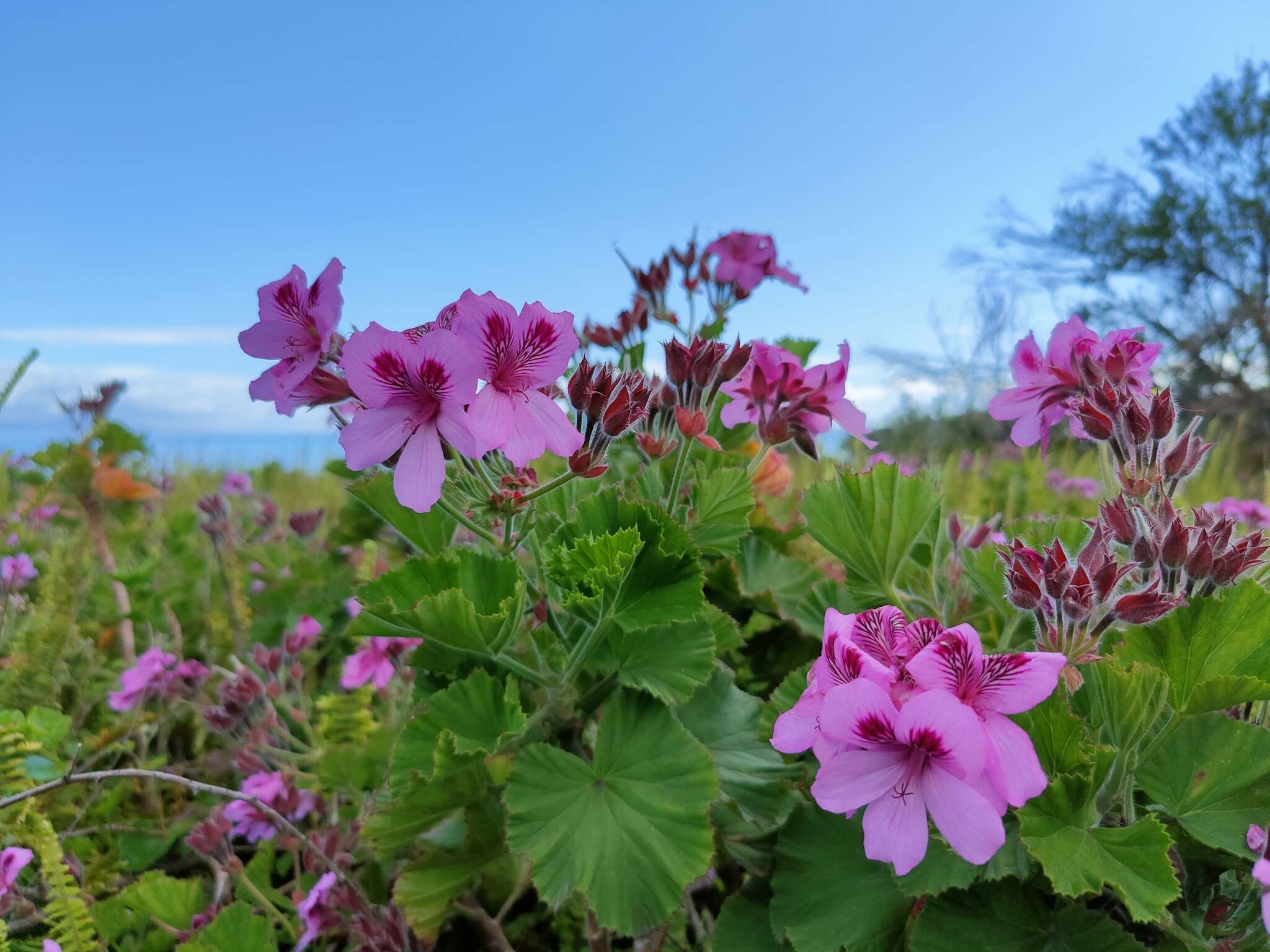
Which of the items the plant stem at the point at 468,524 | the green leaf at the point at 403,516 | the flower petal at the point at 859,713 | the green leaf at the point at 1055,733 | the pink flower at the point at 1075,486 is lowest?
the flower petal at the point at 859,713

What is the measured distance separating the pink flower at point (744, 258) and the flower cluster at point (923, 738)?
3.14 ft

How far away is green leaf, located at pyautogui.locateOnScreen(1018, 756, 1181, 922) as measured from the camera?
647mm

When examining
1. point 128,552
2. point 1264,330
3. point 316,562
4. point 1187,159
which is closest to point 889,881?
point 316,562

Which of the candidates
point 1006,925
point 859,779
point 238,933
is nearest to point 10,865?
point 238,933

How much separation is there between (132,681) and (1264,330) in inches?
790

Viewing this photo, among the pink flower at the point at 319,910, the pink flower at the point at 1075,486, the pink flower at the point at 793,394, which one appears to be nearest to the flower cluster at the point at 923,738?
the pink flower at the point at 793,394

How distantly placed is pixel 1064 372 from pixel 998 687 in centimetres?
44

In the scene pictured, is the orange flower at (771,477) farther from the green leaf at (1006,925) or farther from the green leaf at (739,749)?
the green leaf at (1006,925)

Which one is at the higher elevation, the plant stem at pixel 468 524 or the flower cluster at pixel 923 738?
the plant stem at pixel 468 524

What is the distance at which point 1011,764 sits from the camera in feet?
1.98

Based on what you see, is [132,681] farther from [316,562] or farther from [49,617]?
[316,562]

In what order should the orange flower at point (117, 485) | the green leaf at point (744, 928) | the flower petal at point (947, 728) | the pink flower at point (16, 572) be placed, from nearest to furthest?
the flower petal at point (947, 728) < the green leaf at point (744, 928) < the pink flower at point (16, 572) < the orange flower at point (117, 485)

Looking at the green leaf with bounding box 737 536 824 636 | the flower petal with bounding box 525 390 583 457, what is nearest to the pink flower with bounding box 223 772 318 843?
the green leaf with bounding box 737 536 824 636

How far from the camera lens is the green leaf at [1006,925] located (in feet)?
2.46
